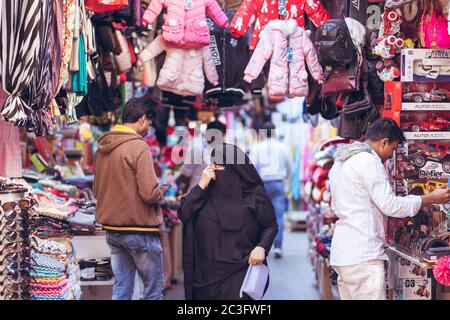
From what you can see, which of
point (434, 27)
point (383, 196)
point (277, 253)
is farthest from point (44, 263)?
point (277, 253)

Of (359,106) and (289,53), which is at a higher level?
(289,53)

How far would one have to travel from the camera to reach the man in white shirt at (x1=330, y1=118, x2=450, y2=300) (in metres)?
4.94

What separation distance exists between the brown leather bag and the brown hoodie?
1.54m

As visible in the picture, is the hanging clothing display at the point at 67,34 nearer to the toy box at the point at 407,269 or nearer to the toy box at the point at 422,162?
the toy box at the point at 422,162

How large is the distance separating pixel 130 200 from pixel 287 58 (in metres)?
1.83

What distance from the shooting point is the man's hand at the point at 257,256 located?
217 inches

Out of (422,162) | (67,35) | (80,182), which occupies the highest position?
(67,35)

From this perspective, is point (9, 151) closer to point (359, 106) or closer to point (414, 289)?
point (359, 106)

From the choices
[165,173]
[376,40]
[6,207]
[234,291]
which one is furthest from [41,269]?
[165,173]

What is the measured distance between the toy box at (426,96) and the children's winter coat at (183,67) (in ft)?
6.28

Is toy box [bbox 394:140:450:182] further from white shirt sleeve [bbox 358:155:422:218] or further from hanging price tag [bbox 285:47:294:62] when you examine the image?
hanging price tag [bbox 285:47:294:62]

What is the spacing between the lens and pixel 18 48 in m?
4.40

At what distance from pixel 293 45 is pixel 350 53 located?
0.78 m

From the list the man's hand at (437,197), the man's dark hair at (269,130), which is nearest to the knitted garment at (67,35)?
the man's hand at (437,197)
